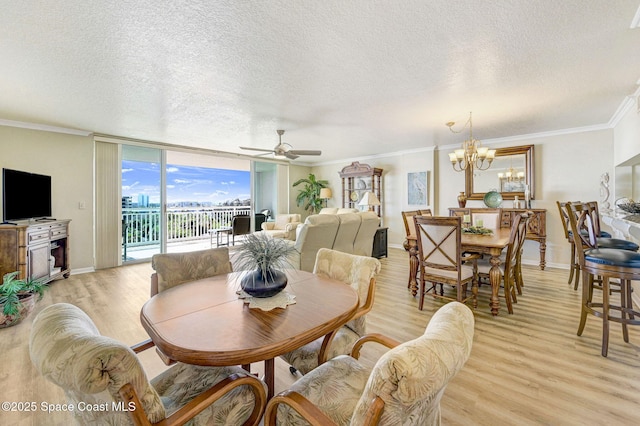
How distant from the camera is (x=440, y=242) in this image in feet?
8.69

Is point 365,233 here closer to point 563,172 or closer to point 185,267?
point 185,267

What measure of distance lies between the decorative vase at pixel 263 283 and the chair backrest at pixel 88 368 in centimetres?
59

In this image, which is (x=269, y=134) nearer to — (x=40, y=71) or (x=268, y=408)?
(x=40, y=71)

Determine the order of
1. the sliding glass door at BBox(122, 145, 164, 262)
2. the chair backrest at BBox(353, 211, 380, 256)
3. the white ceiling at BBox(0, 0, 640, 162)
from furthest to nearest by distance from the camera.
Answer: the sliding glass door at BBox(122, 145, 164, 262)
the chair backrest at BBox(353, 211, 380, 256)
the white ceiling at BBox(0, 0, 640, 162)

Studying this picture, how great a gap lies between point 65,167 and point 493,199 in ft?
24.4

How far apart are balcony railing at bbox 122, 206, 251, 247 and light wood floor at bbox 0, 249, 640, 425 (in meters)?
2.49

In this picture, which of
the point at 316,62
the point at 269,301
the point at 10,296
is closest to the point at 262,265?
the point at 269,301

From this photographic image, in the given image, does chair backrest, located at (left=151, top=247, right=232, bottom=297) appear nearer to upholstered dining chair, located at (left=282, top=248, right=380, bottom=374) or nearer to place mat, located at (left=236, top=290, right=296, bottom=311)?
place mat, located at (left=236, top=290, right=296, bottom=311)

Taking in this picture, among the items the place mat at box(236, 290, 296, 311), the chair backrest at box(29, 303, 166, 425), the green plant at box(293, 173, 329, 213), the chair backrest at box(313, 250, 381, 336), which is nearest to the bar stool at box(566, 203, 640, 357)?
the chair backrest at box(313, 250, 381, 336)

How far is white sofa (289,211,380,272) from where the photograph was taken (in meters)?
3.43

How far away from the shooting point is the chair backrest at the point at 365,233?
4.19 m

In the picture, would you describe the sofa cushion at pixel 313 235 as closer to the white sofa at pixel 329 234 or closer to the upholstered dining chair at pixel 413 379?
the white sofa at pixel 329 234

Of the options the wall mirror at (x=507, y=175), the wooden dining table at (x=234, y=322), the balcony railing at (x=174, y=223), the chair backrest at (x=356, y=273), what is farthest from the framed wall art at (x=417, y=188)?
the wooden dining table at (x=234, y=322)

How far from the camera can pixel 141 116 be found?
371cm
